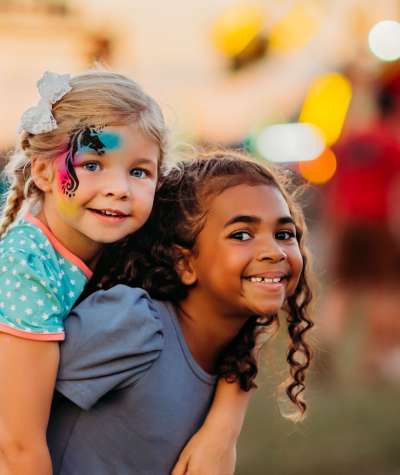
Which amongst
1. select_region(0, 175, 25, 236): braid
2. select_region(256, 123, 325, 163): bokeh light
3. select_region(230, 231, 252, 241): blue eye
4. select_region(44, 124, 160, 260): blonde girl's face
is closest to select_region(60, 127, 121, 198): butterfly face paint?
select_region(44, 124, 160, 260): blonde girl's face

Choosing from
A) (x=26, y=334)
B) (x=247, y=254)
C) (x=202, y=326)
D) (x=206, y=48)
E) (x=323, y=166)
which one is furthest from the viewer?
(x=206, y=48)

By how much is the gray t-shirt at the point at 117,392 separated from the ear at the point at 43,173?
0.97 ft

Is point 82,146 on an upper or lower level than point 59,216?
upper

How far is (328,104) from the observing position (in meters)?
11.6

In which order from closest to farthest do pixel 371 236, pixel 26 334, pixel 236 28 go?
pixel 26 334 < pixel 371 236 < pixel 236 28

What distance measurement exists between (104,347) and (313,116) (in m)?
9.18

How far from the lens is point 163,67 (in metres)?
13.8

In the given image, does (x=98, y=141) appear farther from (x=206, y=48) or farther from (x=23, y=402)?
(x=206, y=48)

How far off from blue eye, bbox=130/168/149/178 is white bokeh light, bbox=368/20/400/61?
8102mm

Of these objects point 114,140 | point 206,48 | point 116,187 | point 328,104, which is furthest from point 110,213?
point 206,48

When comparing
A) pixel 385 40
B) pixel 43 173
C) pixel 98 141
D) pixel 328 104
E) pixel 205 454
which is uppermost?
pixel 385 40

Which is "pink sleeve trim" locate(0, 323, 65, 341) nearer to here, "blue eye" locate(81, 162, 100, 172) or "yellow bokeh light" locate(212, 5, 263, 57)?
"blue eye" locate(81, 162, 100, 172)

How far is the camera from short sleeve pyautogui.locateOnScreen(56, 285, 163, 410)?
2.31 metres

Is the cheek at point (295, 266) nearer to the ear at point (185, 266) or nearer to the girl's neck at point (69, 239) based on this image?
the ear at point (185, 266)
